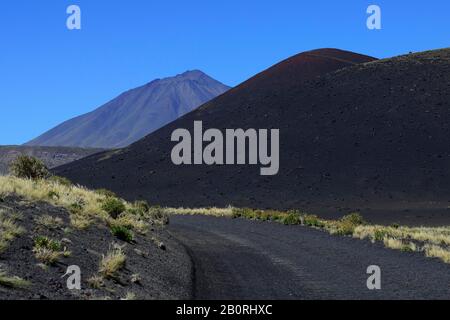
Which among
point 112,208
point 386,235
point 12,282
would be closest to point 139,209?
point 112,208

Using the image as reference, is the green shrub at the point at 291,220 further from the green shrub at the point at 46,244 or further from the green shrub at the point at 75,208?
the green shrub at the point at 46,244

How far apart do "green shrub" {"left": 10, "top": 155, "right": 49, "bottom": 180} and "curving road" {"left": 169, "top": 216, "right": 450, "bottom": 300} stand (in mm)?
8238

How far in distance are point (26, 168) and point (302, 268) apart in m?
17.2

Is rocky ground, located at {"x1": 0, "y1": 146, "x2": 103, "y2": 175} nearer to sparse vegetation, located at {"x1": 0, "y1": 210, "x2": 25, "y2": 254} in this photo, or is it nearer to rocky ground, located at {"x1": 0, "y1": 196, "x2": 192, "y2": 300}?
rocky ground, located at {"x1": 0, "y1": 196, "x2": 192, "y2": 300}

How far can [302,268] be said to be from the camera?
51.0ft

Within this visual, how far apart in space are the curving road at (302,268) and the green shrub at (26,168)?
8238mm

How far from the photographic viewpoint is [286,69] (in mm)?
122312

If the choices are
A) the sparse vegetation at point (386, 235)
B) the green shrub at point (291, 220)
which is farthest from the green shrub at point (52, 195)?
the green shrub at point (291, 220)

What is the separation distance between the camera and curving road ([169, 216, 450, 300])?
12117 mm

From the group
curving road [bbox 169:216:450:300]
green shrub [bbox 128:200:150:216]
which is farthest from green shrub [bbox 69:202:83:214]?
green shrub [bbox 128:200:150:216]

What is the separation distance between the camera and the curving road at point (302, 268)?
12.1 m
